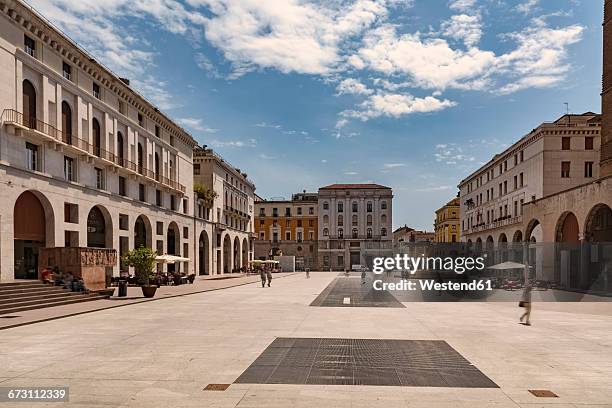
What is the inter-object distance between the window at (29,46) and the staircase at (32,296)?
14.2m

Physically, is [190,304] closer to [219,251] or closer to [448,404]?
[448,404]

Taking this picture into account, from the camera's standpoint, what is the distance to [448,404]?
755 cm

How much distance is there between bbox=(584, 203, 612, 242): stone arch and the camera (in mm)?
30516

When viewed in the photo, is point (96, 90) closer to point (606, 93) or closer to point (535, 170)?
point (606, 93)

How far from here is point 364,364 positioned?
10305 millimetres

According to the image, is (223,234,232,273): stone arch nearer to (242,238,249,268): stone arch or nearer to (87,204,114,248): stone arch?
(242,238,249,268): stone arch

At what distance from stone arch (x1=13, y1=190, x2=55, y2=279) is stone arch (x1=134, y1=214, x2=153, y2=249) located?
1365 cm

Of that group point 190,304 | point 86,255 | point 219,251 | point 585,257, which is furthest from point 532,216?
point 219,251

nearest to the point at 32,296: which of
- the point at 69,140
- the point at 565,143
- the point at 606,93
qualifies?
the point at 69,140

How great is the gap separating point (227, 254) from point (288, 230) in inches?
1358

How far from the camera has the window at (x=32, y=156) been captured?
2778cm

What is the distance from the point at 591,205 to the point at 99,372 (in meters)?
31.3

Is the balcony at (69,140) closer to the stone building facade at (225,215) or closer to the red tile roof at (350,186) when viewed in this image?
the stone building facade at (225,215)

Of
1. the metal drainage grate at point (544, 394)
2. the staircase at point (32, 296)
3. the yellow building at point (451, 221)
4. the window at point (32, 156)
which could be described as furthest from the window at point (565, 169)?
the yellow building at point (451, 221)
